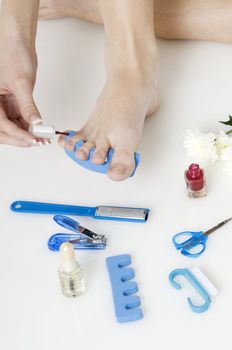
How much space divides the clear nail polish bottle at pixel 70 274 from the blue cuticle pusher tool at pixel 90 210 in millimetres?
183

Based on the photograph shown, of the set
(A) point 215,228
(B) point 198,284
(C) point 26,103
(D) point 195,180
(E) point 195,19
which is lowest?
(B) point 198,284

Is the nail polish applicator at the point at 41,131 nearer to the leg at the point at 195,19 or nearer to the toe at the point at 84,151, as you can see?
the toe at the point at 84,151

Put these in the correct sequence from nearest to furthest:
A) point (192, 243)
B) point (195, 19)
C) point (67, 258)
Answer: point (67, 258), point (192, 243), point (195, 19)

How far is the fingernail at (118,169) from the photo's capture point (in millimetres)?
1418

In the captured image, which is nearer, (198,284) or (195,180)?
(198,284)

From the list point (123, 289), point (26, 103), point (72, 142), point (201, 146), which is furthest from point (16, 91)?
point (123, 289)

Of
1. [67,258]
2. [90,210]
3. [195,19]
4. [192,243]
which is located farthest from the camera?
[195,19]

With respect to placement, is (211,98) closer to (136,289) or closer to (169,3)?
(169,3)

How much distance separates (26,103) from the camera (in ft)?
5.02

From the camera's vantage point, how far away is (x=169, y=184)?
60.2 inches

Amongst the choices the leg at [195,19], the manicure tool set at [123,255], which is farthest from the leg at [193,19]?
Result: the manicure tool set at [123,255]

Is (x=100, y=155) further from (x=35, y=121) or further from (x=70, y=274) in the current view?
(x=70, y=274)

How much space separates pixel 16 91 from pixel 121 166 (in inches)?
12.3

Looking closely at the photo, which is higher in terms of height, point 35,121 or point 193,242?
point 35,121
